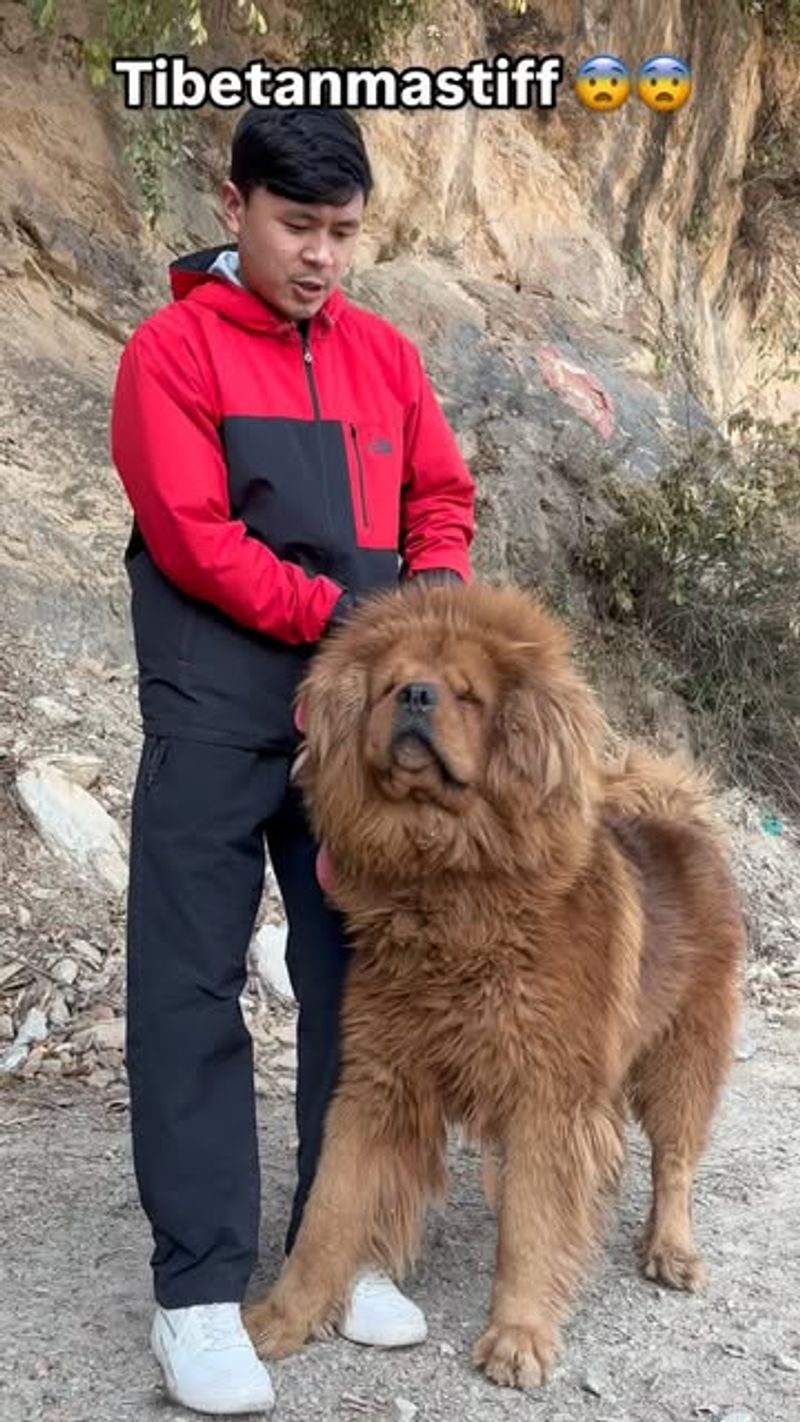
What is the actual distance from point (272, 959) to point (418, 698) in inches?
115

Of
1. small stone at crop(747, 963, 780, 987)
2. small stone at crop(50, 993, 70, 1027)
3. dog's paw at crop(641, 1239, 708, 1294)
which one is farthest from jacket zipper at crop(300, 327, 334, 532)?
small stone at crop(747, 963, 780, 987)

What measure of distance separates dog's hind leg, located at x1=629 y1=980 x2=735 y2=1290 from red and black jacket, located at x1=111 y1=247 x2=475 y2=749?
140 cm

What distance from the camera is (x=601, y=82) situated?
10664mm

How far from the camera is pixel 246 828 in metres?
3.38

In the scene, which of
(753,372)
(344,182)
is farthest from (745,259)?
(344,182)

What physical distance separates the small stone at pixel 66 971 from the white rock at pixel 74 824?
17.5 inches

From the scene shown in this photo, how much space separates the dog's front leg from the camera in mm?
3482

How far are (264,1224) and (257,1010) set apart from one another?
1.52 m

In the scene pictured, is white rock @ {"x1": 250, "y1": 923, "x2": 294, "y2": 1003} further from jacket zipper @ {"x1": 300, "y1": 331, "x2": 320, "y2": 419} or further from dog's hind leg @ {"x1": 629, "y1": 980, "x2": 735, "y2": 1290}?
jacket zipper @ {"x1": 300, "y1": 331, "x2": 320, "y2": 419}

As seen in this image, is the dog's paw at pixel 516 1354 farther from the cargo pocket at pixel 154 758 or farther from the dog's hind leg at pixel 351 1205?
the cargo pocket at pixel 154 758

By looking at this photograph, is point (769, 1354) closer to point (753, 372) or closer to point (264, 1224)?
point (264, 1224)

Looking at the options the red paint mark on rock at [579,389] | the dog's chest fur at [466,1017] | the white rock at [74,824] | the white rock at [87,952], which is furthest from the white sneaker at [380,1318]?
the red paint mark on rock at [579,389]

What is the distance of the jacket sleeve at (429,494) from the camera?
362 cm

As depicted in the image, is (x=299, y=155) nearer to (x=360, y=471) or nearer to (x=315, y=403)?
(x=315, y=403)
